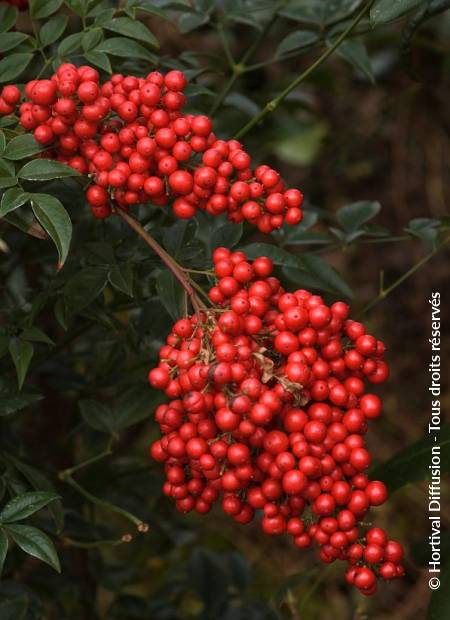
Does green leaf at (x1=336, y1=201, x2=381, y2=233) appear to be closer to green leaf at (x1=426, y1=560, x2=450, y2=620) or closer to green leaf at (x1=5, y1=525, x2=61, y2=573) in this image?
green leaf at (x1=426, y1=560, x2=450, y2=620)

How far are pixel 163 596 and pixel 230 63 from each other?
4.04 feet

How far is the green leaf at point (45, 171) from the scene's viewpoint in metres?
1.00

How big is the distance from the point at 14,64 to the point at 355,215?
706mm

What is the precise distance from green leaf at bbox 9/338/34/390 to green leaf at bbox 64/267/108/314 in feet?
0.26

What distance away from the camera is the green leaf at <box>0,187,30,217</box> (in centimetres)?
97

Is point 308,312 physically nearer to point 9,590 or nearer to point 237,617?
point 9,590

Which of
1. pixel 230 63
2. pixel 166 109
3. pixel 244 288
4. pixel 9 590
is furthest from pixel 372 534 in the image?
pixel 230 63

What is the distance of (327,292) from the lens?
5.21 feet

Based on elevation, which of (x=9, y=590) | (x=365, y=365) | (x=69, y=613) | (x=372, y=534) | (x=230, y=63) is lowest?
(x=69, y=613)

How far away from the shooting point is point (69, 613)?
1798 mm

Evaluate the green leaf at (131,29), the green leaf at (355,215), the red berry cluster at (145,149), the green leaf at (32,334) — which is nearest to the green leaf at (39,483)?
the green leaf at (32,334)

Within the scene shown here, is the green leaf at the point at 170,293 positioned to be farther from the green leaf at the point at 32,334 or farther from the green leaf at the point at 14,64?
the green leaf at the point at 14,64

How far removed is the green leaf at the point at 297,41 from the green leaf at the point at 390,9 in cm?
44

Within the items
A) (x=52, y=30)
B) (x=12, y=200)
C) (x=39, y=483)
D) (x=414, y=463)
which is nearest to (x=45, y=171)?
(x=12, y=200)
